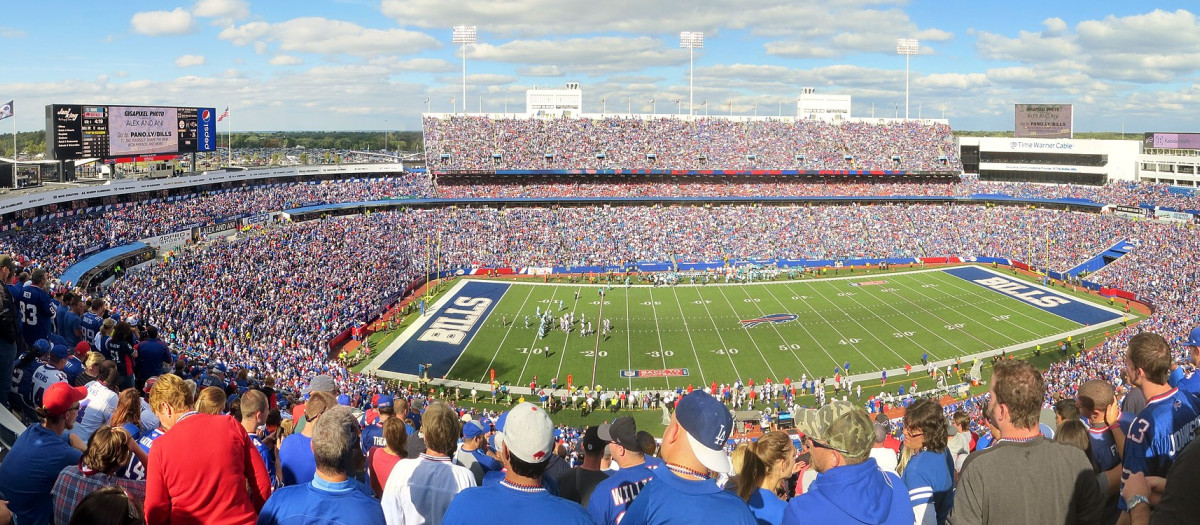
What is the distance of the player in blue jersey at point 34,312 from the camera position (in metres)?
10.2

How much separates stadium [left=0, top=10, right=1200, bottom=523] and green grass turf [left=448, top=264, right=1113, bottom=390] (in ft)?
0.73

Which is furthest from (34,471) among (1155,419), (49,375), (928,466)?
(1155,419)

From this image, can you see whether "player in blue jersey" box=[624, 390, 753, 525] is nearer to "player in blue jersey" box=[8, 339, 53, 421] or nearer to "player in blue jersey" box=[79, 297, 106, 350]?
"player in blue jersey" box=[8, 339, 53, 421]

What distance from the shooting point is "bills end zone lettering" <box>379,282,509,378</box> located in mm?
31188

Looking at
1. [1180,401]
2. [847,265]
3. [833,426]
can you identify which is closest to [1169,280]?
[847,265]

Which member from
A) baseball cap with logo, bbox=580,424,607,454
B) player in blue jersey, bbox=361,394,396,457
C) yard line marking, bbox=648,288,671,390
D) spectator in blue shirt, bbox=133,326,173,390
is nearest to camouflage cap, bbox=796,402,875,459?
baseball cap with logo, bbox=580,424,607,454

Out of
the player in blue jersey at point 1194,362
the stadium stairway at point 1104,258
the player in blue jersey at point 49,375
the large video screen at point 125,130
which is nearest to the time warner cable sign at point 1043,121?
the stadium stairway at point 1104,258

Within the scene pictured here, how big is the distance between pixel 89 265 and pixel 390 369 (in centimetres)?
1227

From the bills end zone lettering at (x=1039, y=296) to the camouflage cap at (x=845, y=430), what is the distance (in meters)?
40.2

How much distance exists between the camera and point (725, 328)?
36969 mm

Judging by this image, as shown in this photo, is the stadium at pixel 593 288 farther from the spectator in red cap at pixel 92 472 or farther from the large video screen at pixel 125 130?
the large video screen at pixel 125 130

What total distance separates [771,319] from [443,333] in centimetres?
1598

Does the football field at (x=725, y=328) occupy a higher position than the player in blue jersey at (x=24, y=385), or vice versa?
the player in blue jersey at (x=24, y=385)

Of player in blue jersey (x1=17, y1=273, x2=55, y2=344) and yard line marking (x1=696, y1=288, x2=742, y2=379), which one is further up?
player in blue jersey (x1=17, y1=273, x2=55, y2=344)
